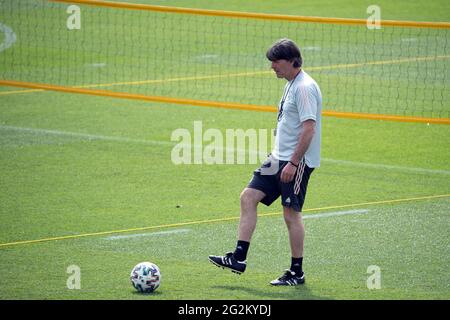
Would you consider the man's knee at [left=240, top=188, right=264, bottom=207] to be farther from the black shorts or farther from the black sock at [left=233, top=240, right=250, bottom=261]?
the black sock at [left=233, top=240, right=250, bottom=261]

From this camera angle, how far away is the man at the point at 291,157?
1007 centimetres

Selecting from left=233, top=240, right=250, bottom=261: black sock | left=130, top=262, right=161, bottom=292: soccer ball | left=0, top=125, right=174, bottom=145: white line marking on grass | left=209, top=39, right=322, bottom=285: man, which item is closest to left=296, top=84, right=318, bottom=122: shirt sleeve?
left=209, top=39, right=322, bottom=285: man

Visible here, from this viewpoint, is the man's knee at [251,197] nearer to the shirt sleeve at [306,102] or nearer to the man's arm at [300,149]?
the man's arm at [300,149]

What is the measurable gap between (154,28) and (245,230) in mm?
20739

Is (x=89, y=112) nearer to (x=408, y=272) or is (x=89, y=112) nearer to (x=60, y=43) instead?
(x=60, y=43)

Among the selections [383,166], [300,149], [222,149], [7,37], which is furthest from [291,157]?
[7,37]

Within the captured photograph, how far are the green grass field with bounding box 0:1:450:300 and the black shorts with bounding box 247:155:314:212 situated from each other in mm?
755

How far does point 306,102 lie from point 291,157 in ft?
1.73

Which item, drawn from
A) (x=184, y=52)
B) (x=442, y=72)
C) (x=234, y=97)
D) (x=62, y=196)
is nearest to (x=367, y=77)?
(x=442, y=72)

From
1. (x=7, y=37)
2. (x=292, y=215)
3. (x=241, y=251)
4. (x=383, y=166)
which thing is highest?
(x=7, y=37)

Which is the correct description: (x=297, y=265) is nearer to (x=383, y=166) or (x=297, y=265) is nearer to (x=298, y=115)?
(x=298, y=115)

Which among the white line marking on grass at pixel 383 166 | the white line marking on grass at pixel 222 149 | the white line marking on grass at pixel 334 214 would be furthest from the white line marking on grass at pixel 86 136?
the white line marking on grass at pixel 334 214

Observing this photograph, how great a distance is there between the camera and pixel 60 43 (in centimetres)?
2781

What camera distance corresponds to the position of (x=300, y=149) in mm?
10039
